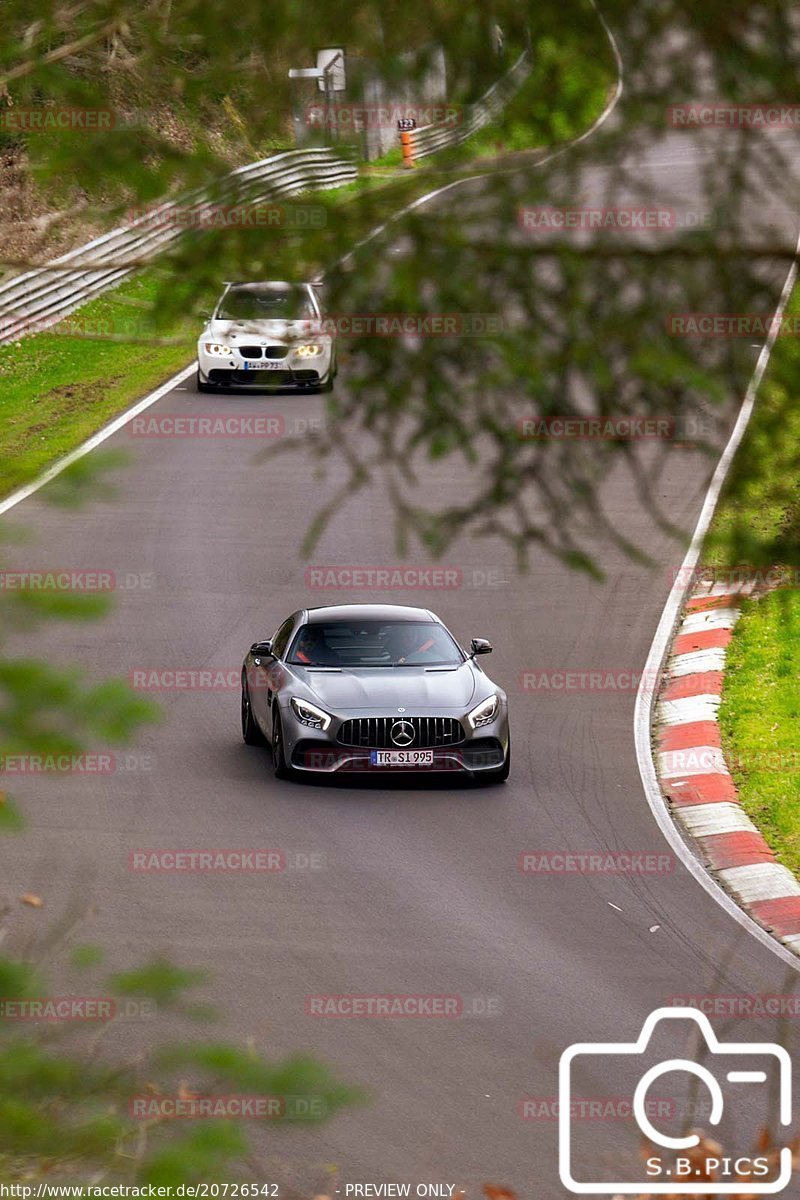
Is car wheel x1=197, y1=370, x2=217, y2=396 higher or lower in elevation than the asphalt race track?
higher

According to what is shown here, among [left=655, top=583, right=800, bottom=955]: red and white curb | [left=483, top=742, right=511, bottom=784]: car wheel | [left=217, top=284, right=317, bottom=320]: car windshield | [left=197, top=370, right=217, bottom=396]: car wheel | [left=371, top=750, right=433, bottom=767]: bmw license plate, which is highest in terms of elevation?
[left=217, top=284, right=317, bottom=320]: car windshield

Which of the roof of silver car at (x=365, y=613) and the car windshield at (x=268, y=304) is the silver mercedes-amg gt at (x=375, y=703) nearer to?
the roof of silver car at (x=365, y=613)

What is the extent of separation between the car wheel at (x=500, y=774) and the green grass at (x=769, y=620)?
6.91 feet

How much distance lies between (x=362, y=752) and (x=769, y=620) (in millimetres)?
8007

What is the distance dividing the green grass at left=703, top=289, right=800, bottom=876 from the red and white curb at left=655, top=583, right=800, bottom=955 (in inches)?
5.9

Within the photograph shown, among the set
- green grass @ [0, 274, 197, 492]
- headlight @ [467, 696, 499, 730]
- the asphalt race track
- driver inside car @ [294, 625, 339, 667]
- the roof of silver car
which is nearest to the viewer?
the asphalt race track

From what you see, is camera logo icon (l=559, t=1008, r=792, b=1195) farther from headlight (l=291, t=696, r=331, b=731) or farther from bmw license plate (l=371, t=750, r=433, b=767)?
headlight (l=291, t=696, r=331, b=731)

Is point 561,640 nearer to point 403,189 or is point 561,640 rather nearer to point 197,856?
point 197,856

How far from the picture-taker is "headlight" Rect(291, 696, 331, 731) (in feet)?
46.0

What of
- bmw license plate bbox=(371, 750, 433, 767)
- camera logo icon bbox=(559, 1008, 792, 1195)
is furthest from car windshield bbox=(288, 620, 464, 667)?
camera logo icon bbox=(559, 1008, 792, 1195)

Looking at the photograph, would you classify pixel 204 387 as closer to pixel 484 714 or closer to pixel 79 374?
pixel 79 374

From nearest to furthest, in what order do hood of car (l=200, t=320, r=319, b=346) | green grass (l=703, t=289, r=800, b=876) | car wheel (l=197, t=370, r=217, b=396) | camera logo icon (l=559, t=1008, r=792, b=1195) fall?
hood of car (l=200, t=320, r=319, b=346)
green grass (l=703, t=289, r=800, b=876)
camera logo icon (l=559, t=1008, r=792, b=1195)
car wheel (l=197, t=370, r=217, b=396)

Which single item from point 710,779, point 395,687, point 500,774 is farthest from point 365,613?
point 710,779

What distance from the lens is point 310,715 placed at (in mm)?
14086
